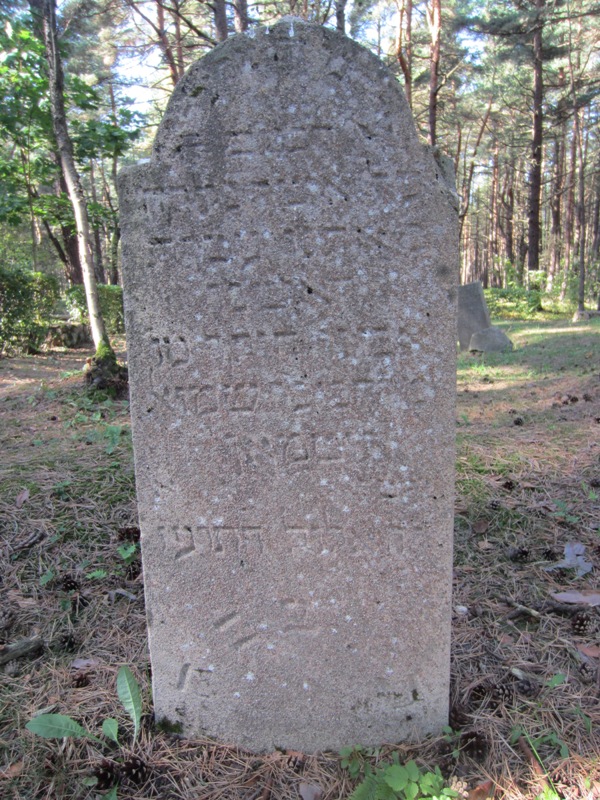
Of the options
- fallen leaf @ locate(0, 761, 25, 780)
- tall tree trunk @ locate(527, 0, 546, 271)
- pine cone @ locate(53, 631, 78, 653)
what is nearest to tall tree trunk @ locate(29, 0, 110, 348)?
pine cone @ locate(53, 631, 78, 653)

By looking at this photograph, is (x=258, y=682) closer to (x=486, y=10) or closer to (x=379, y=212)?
(x=379, y=212)

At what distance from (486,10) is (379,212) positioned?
1934 centimetres

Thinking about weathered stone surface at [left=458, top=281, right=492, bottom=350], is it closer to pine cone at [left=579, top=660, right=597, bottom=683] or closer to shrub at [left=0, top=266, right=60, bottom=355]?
shrub at [left=0, top=266, right=60, bottom=355]

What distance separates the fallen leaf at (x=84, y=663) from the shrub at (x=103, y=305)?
30.5ft

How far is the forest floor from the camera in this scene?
171cm

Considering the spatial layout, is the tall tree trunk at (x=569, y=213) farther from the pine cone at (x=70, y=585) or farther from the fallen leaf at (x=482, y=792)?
the fallen leaf at (x=482, y=792)

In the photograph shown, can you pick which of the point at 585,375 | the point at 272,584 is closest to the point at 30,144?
the point at 585,375

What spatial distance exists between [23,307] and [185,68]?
6.20 m

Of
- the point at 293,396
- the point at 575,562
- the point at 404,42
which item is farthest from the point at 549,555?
the point at 404,42

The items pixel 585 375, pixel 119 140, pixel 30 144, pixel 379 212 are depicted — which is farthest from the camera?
pixel 30 144

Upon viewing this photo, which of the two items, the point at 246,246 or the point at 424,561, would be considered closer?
the point at 246,246

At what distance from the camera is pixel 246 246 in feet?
5.59

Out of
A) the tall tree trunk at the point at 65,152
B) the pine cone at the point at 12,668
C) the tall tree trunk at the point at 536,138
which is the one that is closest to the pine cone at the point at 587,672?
the pine cone at the point at 12,668

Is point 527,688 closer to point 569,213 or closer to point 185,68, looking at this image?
point 185,68
